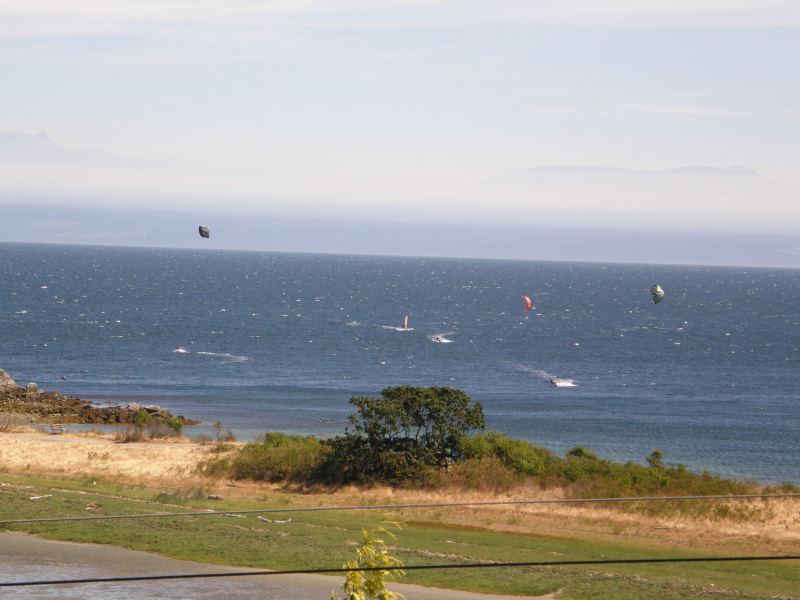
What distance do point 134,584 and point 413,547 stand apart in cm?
783

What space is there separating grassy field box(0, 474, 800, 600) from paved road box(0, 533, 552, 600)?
0.66 m

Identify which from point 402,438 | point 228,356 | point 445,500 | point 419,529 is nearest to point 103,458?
point 402,438

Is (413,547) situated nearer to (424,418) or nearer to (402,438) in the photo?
(402,438)

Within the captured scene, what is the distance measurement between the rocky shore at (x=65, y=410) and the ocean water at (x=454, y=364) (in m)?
4.04

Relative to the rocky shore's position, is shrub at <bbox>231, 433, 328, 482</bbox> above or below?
above

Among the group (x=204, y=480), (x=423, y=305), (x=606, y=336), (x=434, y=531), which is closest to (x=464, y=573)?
(x=434, y=531)

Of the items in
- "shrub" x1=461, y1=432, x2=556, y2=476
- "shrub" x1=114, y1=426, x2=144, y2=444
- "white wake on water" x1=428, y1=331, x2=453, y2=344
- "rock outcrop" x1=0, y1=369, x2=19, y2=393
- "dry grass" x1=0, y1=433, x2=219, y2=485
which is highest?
"shrub" x1=461, y1=432, x2=556, y2=476

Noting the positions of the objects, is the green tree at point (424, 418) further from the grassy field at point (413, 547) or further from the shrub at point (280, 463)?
the grassy field at point (413, 547)

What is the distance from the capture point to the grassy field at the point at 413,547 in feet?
88.6

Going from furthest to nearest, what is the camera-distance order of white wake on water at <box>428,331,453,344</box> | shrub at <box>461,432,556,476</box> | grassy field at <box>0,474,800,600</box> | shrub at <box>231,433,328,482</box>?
white wake on water at <box>428,331,453,344</box> → shrub at <box>231,433,328,482</box> → shrub at <box>461,432,556,476</box> → grassy field at <box>0,474,800,600</box>

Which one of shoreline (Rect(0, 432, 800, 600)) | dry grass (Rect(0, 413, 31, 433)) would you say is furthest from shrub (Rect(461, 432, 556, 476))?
dry grass (Rect(0, 413, 31, 433))

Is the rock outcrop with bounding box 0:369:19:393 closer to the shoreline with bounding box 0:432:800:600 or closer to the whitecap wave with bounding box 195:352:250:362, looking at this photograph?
the whitecap wave with bounding box 195:352:250:362

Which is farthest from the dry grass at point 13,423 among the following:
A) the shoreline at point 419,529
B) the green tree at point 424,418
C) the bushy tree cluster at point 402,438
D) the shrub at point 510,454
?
the shrub at point 510,454

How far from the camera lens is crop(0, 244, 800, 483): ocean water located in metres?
71.9
